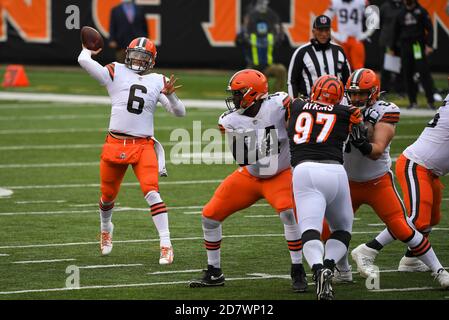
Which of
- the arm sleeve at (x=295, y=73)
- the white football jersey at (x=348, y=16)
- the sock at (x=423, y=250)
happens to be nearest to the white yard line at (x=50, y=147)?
the white football jersey at (x=348, y=16)

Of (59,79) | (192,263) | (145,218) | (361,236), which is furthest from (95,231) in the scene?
(59,79)

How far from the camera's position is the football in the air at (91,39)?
9.48 meters

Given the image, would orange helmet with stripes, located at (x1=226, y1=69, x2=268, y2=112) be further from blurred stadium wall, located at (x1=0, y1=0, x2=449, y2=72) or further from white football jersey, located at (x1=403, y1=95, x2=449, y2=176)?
blurred stadium wall, located at (x1=0, y1=0, x2=449, y2=72)

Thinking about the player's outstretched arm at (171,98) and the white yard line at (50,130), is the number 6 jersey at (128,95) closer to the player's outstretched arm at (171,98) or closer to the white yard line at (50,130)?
the player's outstretched arm at (171,98)

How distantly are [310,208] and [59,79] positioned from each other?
19.1m

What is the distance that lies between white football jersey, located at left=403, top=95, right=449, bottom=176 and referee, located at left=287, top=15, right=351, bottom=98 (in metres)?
3.38

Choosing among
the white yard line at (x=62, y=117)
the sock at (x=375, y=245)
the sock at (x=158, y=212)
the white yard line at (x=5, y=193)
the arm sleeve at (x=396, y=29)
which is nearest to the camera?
the sock at (x=375, y=245)

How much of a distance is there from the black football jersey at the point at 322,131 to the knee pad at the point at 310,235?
0.49 meters

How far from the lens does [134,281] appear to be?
8.16 metres

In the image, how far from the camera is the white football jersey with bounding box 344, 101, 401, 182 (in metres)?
8.14

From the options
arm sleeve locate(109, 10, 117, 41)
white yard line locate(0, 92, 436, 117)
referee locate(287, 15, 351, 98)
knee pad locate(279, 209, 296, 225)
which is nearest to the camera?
knee pad locate(279, 209, 296, 225)

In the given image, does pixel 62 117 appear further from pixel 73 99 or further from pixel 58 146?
pixel 58 146

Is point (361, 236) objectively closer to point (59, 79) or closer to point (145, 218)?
point (145, 218)

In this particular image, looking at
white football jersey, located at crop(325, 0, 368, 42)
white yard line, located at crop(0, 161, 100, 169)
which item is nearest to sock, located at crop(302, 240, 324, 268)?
white yard line, located at crop(0, 161, 100, 169)
